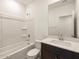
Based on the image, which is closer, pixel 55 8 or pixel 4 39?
pixel 55 8

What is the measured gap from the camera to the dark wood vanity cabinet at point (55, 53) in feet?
3.71

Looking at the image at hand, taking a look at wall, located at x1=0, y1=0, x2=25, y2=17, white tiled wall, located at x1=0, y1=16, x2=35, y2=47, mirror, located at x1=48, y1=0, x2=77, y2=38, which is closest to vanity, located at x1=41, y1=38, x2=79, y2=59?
mirror, located at x1=48, y1=0, x2=77, y2=38

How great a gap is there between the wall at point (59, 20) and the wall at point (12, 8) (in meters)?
1.52

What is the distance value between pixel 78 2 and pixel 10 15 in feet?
7.54

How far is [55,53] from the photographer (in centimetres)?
140

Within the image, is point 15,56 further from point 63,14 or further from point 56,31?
point 63,14

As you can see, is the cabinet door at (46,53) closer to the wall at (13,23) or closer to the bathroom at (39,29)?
the bathroom at (39,29)

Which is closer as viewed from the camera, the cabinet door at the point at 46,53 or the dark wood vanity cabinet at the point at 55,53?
the dark wood vanity cabinet at the point at 55,53

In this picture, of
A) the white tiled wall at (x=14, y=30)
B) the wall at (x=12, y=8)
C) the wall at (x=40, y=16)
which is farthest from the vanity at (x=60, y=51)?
the wall at (x=12, y=8)

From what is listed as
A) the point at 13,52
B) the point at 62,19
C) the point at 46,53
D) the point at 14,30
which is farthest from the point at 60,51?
the point at 14,30

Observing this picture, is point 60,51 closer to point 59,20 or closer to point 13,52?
point 59,20

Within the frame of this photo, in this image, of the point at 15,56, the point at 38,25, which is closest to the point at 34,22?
the point at 38,25

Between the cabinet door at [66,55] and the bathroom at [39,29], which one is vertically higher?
the bathroom at [39,29]

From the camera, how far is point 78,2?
4.97 feet
